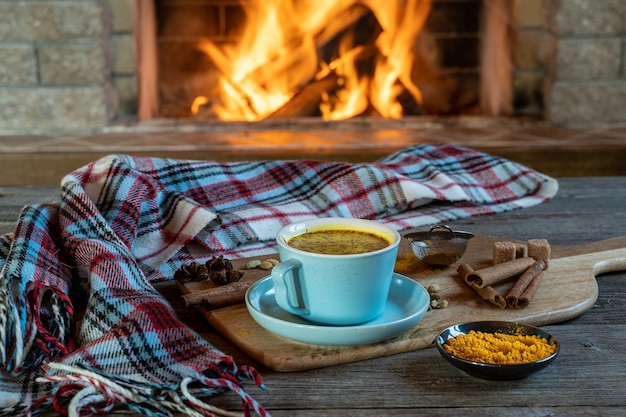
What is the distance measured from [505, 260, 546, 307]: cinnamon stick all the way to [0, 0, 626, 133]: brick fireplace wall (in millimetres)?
1873

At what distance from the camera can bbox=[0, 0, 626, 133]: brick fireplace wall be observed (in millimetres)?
2566

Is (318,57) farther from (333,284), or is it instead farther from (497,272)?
(333,284)

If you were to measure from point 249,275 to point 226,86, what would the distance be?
2.07 meters

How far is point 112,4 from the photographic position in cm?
265

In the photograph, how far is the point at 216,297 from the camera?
833mm

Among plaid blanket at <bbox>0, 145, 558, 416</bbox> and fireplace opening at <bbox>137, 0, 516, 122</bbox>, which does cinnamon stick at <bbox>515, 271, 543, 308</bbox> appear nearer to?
plaid blanket at <bbox>0, 145, 558, 416</bbox>

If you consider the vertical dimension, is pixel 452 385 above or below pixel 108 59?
below

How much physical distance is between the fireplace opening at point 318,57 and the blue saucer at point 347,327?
81.8 inches

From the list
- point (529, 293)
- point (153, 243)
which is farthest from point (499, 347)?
point (153, 243)

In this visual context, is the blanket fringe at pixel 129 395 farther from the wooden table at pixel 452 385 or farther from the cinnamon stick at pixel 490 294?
the cinnamon stick at pixel 490 294

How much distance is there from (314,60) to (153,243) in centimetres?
194

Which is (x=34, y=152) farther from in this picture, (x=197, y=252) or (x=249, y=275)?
(x=249, y=275)

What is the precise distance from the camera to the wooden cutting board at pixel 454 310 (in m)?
0.72

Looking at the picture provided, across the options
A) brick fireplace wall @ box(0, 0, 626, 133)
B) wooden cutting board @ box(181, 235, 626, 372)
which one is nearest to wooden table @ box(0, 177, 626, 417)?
wooden cutting board @ box(181, 235, 626, 372)
